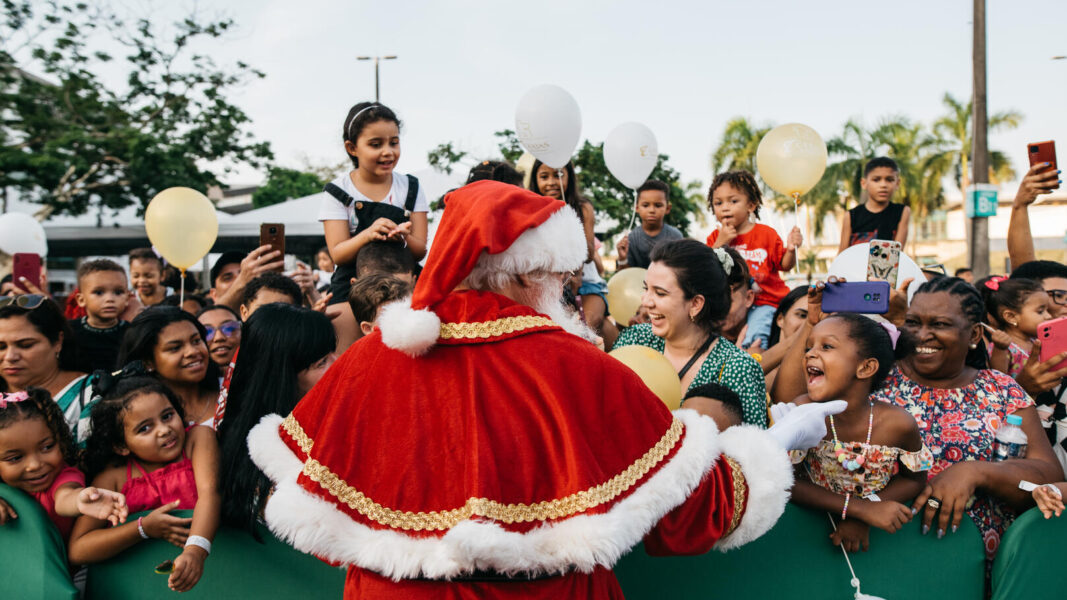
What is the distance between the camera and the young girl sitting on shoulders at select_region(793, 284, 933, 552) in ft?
8.38

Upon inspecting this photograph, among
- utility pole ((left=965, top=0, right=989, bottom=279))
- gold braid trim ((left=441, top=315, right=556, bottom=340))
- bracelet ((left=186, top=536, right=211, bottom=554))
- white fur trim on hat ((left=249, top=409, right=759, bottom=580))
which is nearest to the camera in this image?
white fur trim on hat ((left=249, top=409, right=759, bottom=580))

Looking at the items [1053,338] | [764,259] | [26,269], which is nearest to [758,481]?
[1053,338]

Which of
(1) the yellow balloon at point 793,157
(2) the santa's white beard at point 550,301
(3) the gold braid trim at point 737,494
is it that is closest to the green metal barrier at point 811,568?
(3) the gold braid trim at point 737,494

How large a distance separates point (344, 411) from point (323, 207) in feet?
9.35

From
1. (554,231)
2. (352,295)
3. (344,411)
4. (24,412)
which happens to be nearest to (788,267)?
(352,295)

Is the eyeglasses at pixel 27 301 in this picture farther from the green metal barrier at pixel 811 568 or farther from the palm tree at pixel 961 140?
the palm tree at pixel 961 140

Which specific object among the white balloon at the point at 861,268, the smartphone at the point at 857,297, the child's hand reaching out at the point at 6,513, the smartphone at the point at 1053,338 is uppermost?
the white balloon at the point at 861,268

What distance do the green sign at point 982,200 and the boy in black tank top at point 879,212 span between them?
329 centimetres

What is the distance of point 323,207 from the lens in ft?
14.2

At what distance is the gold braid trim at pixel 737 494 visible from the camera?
6.21 ft

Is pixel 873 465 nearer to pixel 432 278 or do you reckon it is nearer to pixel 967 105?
pixel 432 278

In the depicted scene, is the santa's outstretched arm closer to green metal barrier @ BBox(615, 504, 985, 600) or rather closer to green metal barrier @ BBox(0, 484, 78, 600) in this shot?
green metal barrier @ BBox(615, 504, 985, 600)

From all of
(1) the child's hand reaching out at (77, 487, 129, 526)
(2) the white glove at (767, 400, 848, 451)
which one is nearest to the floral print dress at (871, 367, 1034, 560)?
(2) the white glove at (767, 400, 848, 451)

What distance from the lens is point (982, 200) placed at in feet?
29.8
